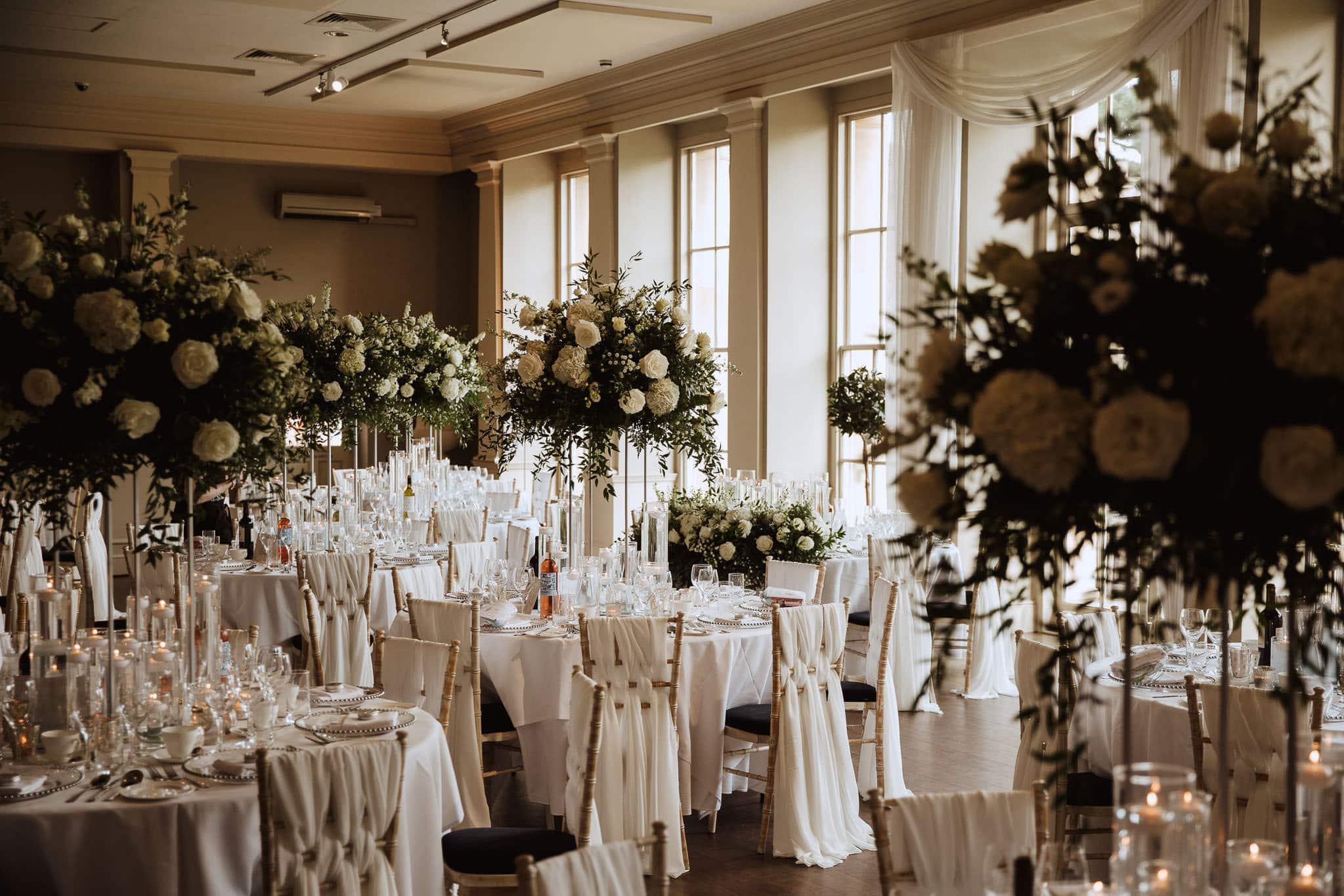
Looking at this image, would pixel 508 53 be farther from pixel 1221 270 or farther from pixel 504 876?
pixel 1221 270

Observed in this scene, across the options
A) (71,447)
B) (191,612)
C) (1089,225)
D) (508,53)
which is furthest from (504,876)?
(508,53)

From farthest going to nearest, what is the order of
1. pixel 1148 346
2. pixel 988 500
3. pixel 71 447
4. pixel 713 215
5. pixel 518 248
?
pixel 518 248 → pixel 713 215 → pixel 71 447 → pixel 988 500 → pixel 1148 346

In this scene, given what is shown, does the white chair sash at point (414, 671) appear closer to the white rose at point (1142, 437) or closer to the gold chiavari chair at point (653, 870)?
→ the gold chiavari chair at point (653, 870)

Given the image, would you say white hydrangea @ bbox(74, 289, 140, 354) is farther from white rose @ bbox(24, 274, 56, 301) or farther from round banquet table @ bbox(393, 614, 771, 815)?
round banquet table @ bbox(393, 614, 771, 815)

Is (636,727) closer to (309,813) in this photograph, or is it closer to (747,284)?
(309,813)

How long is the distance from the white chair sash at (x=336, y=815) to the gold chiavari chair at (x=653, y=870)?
0.71m

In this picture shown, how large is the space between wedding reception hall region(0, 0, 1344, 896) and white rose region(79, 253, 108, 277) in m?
0.04

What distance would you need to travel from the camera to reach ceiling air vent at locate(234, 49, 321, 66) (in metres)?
10.5

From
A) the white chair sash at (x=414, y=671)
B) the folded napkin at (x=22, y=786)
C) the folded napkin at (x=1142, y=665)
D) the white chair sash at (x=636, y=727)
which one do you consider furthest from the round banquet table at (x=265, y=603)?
the folded napkin at (x=1142, y=665)

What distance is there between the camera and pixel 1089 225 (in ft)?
6.84

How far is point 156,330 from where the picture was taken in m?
3.49

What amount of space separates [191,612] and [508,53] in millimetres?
7537

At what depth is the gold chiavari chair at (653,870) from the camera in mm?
2400

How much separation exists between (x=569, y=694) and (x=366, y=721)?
5.06 feet
